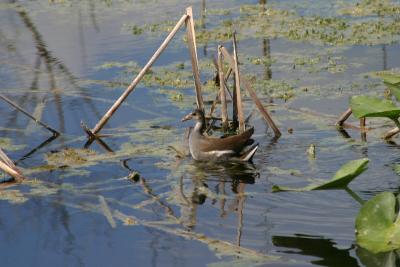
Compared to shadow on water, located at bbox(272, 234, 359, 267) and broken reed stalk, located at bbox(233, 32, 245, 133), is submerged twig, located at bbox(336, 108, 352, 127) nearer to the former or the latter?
broken reed stalk, located at bbox(233, 32, 245, 133)

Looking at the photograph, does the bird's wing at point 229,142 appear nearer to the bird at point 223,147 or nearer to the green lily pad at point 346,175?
the bird at point 223,147

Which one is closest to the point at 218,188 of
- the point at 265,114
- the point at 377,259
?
the point at 265,114

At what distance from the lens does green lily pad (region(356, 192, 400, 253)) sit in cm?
685

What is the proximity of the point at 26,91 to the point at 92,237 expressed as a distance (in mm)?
5380

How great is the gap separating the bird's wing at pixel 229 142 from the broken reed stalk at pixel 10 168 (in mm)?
1987

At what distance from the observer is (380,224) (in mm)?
6914

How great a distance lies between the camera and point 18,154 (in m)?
10.3

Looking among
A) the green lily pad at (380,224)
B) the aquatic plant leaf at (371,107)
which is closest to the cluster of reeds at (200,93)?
the aquatic plant leaf at (371,107)

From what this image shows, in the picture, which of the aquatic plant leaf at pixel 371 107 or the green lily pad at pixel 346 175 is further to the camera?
the aquatic plant leaf at pixel 371 107

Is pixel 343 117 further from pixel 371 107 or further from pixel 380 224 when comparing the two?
pixel 380 224

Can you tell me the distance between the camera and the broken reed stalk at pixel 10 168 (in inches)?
361

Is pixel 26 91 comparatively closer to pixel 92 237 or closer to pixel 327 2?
pixel 92 237

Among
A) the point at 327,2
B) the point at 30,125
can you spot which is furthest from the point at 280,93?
the point at 327,2

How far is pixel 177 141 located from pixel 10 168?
216cm
